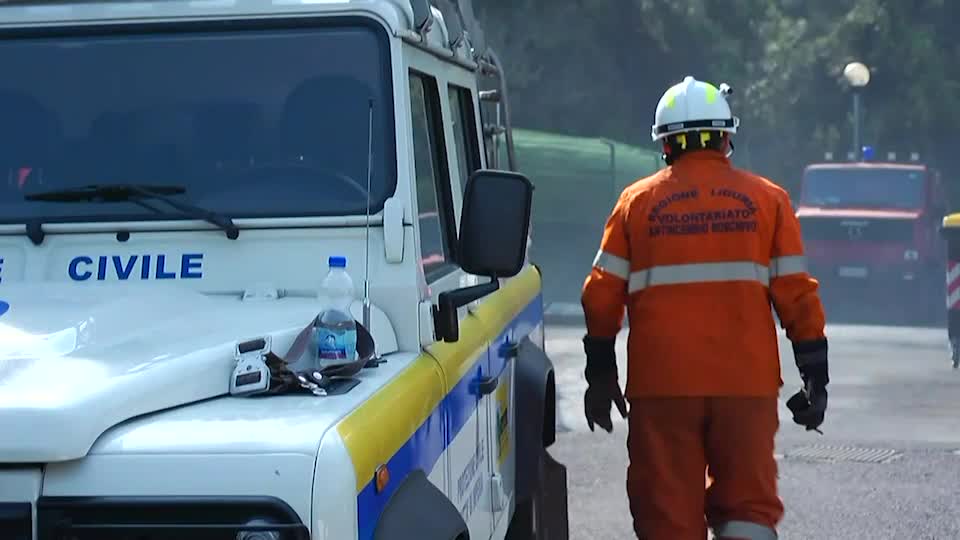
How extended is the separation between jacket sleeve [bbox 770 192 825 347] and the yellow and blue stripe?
2.98ft

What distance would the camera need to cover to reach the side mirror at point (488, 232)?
152 inches

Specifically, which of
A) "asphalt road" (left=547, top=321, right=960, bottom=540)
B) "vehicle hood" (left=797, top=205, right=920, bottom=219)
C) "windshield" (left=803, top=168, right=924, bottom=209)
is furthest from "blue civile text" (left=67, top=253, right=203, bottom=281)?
"windshield" (left=803, top=168, right=924, bottom=209)

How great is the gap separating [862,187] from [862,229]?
1.24 metres

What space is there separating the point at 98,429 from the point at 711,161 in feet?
9.82

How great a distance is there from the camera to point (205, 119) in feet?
13.5

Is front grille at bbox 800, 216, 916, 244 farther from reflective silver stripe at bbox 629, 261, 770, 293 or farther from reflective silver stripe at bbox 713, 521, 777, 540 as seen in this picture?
reflective silver stripe at bbox 713, 521, 777, 540

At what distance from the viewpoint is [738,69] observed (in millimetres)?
34688

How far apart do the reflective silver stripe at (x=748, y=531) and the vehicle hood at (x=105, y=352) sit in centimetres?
195

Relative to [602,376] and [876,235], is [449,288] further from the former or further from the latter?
[876,235]

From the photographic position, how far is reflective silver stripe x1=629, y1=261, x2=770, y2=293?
510cm

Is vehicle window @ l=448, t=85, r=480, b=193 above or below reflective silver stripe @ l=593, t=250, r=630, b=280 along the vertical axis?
above

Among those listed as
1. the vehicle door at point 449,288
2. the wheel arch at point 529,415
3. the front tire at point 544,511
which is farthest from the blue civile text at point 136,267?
the front tire at point 544,511

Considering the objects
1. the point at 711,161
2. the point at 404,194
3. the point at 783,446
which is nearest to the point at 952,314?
the point at 783,446

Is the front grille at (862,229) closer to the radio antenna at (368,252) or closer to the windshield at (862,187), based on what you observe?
the windshield at (862,187)
